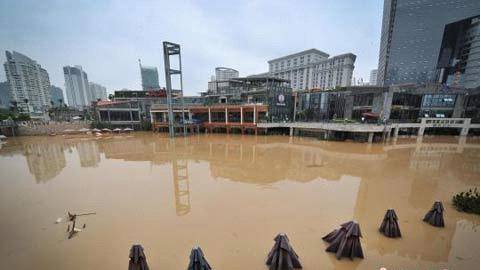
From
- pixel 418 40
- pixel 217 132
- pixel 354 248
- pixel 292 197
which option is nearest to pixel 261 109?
pixel 217 132

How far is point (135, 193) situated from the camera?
10766 mm

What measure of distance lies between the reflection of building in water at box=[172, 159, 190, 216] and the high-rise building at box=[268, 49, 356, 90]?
2984 inches

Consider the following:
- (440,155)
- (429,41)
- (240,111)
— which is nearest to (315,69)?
(429,41)

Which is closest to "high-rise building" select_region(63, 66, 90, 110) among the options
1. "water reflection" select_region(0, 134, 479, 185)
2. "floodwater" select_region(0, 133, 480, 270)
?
"water reflection" select_region(0, 134, 479, 185)

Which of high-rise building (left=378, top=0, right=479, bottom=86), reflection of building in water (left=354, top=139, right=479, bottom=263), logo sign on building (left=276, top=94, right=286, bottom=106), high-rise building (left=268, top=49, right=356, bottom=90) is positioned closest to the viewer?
reflection of building in water (left=354, top=139, right=479, bottom=263)

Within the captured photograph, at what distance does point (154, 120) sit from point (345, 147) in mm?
35311

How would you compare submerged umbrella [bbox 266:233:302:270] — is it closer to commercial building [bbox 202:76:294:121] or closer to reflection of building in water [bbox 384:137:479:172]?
reflection of building in water [bbox 384:137:479:172]

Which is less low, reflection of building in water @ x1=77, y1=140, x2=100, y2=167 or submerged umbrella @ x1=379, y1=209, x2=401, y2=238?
submerged umbrella @ x1=379, y1=209, x2=401, y2=238

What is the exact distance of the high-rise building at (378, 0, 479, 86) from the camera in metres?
50.9

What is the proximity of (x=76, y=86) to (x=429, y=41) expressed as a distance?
164342 mm

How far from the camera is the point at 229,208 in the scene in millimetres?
9016

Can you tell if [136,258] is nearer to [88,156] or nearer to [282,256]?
[282,256]

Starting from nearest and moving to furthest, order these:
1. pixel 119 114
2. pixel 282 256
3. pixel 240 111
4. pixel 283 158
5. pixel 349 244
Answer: pixel 282 256 → pixel 349 244 → pixel 283 158 → pixel 240 111 → pixel 119 114

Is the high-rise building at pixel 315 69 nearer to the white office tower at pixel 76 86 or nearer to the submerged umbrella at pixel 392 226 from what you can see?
the submerged umbrella at pixel 392 226
